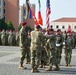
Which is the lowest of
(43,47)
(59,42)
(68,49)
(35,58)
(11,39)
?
(35,58)

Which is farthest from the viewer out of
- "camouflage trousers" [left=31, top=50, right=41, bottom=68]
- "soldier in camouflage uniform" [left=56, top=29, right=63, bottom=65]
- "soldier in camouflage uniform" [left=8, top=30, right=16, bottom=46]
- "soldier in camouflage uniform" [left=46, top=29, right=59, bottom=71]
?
"soldier in camouflage uniform" [left=8, top=30, right=16, bottom=46]

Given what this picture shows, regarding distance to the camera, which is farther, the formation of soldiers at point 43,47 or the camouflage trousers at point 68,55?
the camouflage trousers at point 68,55

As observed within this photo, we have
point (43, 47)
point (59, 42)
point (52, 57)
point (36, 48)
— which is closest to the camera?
point (36, 48)

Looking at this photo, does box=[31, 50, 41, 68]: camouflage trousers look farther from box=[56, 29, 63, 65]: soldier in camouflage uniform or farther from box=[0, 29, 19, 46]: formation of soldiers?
box=[0, 29, 19, 46]: formation of soldiers

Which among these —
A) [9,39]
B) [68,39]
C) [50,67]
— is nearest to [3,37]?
[9,39]

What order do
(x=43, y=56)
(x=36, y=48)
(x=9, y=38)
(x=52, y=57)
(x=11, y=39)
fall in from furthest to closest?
(x=11, y=39)
(x=9, y=38)
(x=43, y=56)
(x=52, y=57)
(x=36, y=48)

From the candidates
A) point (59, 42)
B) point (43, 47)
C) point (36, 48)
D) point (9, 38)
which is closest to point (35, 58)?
point (36, 48)

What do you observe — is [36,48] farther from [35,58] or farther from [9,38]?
[9,38]

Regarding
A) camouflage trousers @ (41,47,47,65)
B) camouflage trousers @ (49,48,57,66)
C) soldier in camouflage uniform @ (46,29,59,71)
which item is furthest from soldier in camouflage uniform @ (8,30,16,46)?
camouflage trousers @ (49,48,57,66)

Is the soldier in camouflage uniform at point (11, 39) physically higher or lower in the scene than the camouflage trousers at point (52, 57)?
higher

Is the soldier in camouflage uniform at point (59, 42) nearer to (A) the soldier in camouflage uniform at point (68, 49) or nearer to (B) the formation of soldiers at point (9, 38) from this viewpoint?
(A) the soldier in camouflage uniform at point (68, 49)

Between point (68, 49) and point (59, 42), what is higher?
point (59, 42)

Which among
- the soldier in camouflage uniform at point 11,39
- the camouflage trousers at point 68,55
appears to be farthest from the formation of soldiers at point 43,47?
the soldier in camouflage uniform at point 11,39

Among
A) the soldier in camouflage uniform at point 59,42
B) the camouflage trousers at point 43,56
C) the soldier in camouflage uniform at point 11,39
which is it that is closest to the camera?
the camouflage trousers at point 43,56
